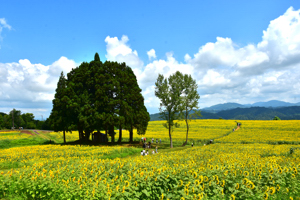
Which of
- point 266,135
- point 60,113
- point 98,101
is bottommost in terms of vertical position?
point 266,135

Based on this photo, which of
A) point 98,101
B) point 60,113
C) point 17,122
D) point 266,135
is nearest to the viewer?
point 98,101

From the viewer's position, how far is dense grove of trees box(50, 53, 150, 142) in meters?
34.4

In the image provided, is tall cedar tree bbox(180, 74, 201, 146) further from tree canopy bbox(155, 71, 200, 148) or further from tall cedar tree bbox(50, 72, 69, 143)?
tall cedar tree bbox(50, 72, 69, 143)

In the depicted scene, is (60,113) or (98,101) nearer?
(98,101)

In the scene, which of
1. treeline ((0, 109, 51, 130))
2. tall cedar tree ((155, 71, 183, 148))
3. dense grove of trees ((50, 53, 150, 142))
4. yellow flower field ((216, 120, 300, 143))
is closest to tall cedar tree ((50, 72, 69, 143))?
dense grove of trees ((50, 53, 150, 142))

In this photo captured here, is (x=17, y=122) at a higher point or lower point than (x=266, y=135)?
higher

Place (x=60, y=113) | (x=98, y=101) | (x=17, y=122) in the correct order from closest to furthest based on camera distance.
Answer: (x=98, y=101)
(x=60, y=113)
(x=17, y=122)

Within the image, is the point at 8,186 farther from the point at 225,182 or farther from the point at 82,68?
the point at 82,68

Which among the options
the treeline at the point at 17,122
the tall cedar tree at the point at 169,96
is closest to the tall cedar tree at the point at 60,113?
the tall cedar tree at the point at 169,96

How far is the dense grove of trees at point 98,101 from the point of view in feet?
113

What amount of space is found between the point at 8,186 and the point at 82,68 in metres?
32.4

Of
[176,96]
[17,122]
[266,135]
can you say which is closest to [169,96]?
[176,96]

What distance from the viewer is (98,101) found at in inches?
1372

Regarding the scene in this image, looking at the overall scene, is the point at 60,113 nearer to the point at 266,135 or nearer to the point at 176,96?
the point at 176,96
